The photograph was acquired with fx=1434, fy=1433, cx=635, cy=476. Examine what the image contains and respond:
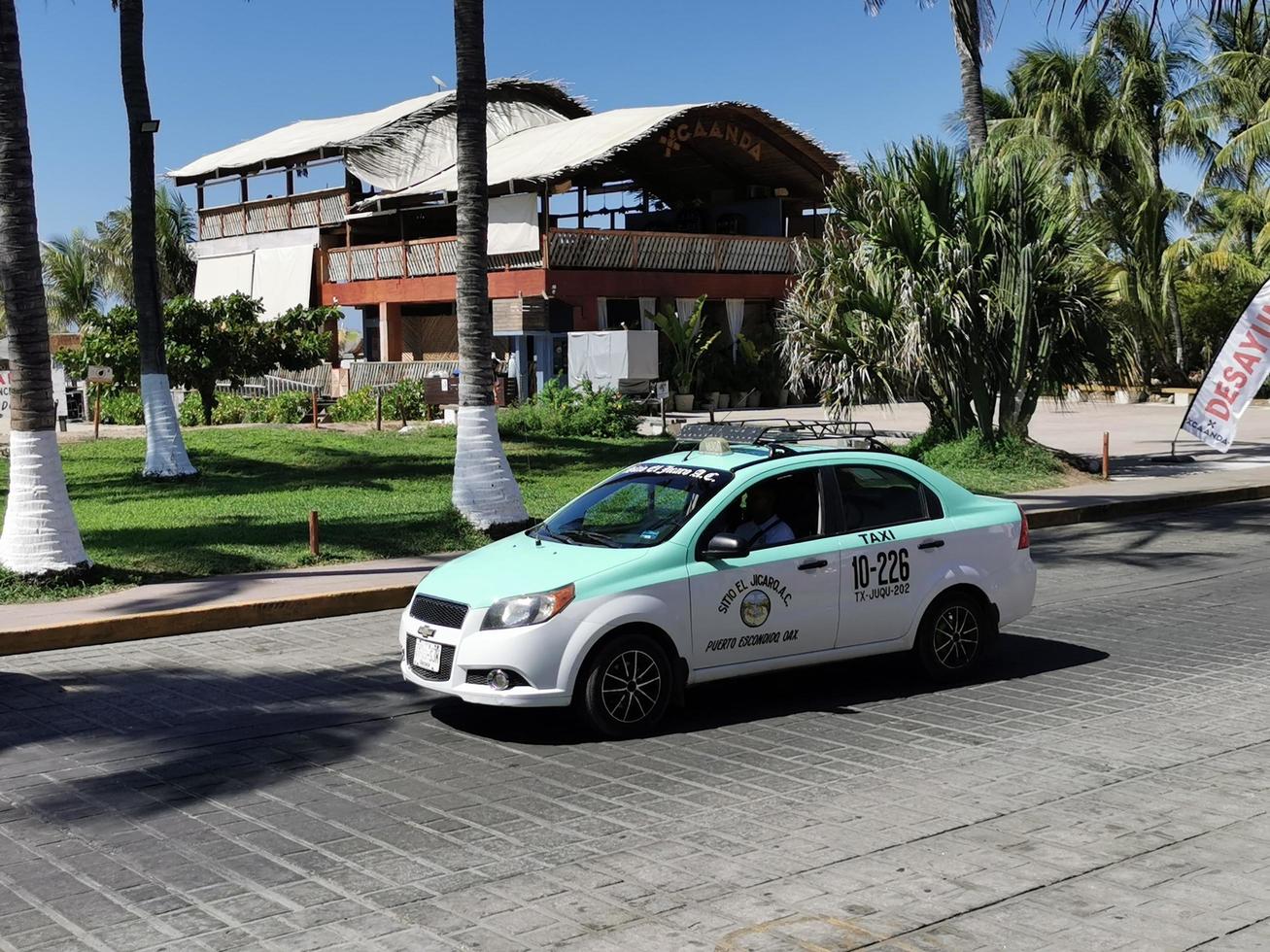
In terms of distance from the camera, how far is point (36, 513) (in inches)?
493

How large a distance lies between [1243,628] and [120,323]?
23.3 m

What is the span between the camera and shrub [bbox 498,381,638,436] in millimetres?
27172

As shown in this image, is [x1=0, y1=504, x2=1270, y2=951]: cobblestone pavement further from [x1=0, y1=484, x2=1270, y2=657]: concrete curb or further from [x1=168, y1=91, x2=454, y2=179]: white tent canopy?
[x1=168, y1=91, x2=454, y2=179]: white tent canopy

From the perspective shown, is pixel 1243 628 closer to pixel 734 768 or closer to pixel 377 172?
pixel 734 768

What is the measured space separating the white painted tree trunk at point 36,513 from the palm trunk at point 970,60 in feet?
54.2

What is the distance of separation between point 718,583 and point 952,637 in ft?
6.24

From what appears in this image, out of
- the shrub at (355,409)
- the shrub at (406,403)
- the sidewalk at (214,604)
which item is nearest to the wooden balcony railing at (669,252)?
the shrub at (406,403)

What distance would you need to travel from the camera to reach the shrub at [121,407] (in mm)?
28938

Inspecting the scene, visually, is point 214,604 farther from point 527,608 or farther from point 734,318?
point 734,318

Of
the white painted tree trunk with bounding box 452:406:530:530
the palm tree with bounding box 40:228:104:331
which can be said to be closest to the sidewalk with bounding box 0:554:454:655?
the white painted tree trunk with bounding box 452:406:530:530

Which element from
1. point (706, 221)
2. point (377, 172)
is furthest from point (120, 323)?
point (706, 221)

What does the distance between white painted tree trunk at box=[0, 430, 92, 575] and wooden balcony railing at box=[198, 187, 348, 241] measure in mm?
30765

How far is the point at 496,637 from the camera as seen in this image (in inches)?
298

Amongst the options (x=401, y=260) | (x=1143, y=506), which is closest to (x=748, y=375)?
(x=401, y=260)
